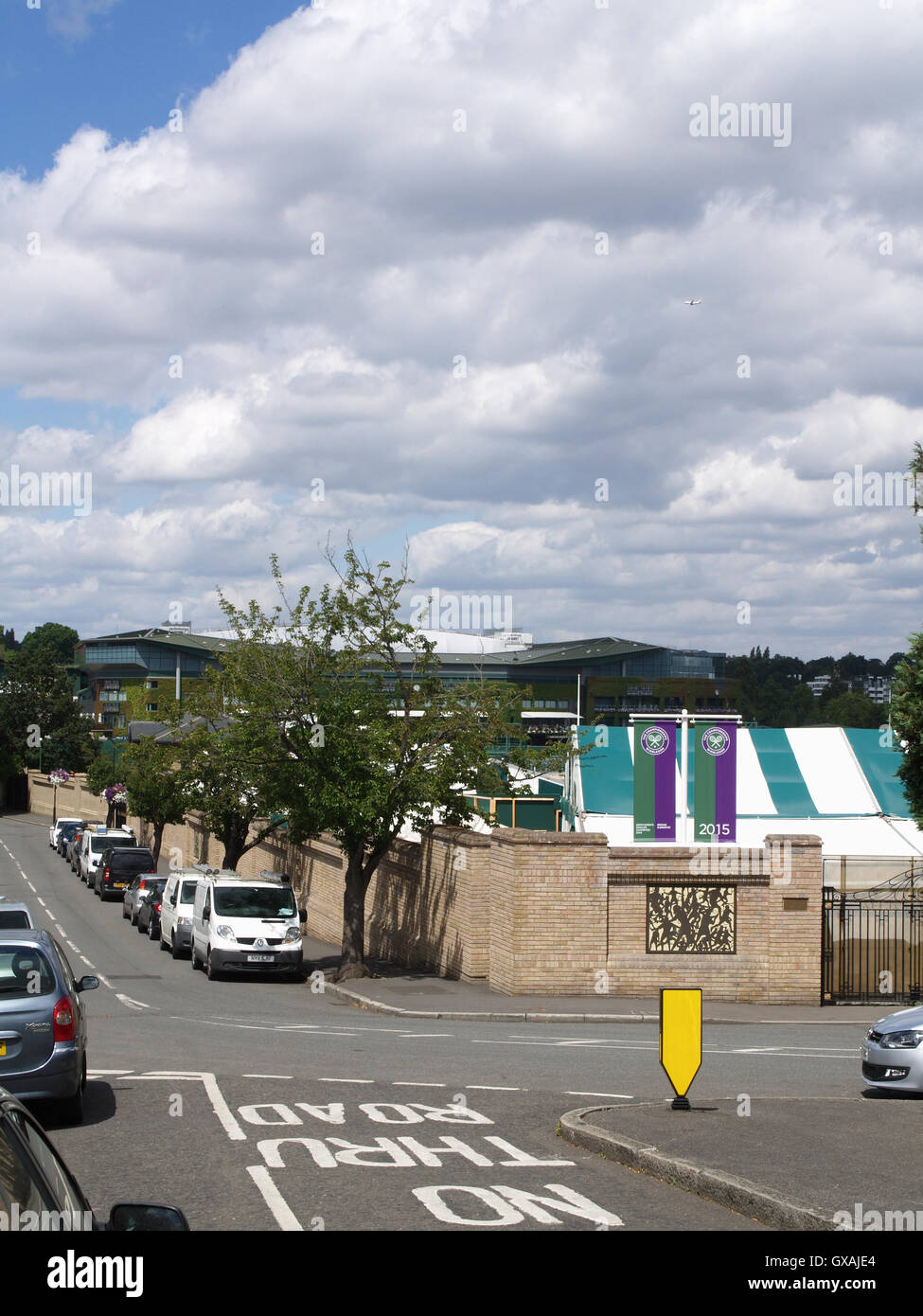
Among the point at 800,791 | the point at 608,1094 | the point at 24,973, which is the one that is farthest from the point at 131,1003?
the point at 800,791

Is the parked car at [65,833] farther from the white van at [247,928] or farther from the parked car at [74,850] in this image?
the white van at [247,928]

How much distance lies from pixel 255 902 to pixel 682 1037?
57.2 feet

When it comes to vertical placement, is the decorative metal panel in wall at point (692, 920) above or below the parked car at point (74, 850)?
above

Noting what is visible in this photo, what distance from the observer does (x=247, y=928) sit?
26.6m

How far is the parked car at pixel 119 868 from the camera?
46938 mm

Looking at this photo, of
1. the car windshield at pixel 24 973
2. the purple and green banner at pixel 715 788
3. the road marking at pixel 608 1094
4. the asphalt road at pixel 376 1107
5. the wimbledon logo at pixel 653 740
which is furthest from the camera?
the wimbledon logo at pixel 653 740

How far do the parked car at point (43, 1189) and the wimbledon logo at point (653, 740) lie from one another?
27756 millimetres

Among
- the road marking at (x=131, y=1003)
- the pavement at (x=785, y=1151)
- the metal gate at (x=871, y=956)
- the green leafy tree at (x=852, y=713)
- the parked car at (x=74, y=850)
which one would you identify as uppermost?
the green leafy tree at (x=852, y=713)

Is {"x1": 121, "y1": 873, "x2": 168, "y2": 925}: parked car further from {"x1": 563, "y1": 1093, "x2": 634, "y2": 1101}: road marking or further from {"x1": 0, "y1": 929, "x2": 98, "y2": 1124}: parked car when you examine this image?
{"x1": 0, "y1": 929, "x2": 98, "y2": 1124}: parked car

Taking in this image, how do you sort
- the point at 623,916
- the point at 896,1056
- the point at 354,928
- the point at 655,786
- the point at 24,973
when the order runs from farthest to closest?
the point at 655,786
the point at 354,928
the point at 623,916
the point at 896,1056
the point at 24,973

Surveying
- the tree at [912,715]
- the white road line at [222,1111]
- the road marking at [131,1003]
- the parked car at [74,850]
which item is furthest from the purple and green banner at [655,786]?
the parked car at [74,850]

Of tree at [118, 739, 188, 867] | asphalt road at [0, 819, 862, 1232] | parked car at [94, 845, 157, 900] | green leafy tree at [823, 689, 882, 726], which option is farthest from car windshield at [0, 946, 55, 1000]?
Answer: green leafy tree at [823, 689, 882, 726]

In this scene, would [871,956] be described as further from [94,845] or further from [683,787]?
[94,845]
